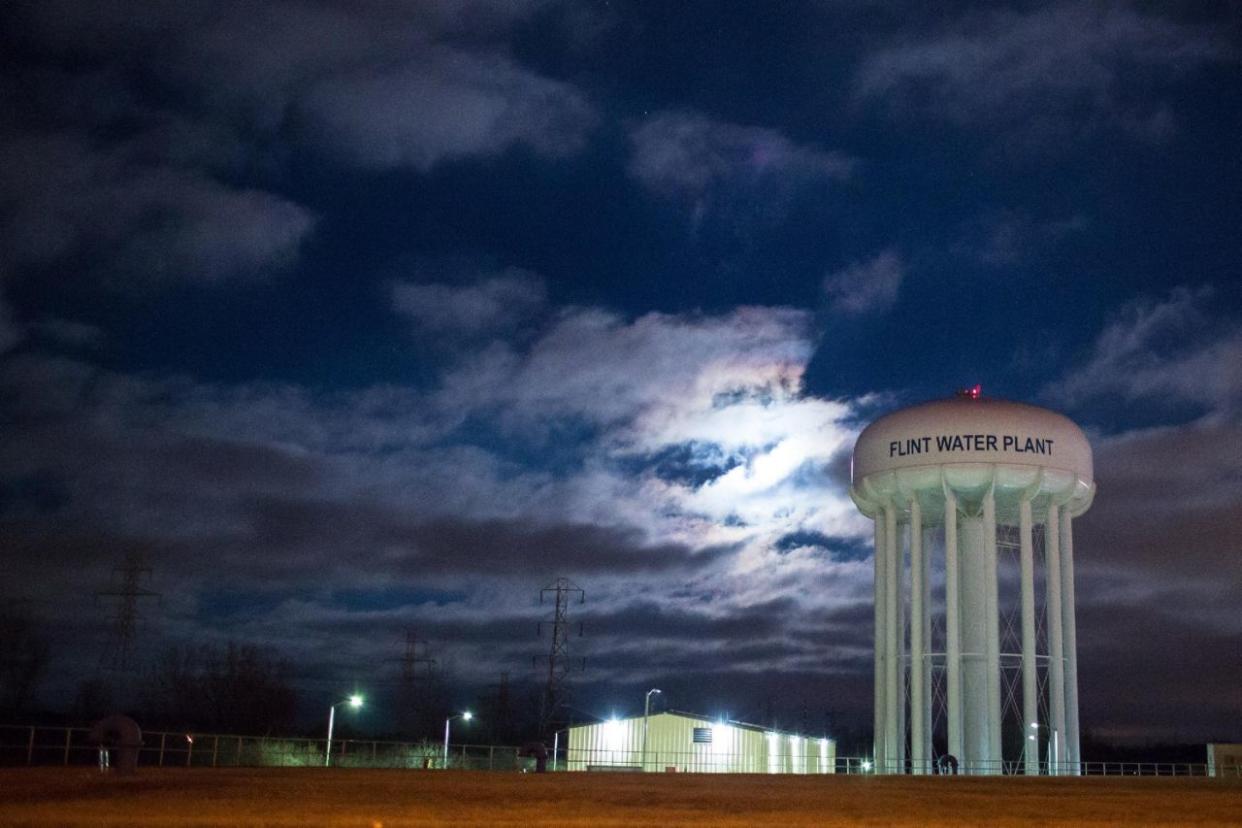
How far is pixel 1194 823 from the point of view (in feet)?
70.2

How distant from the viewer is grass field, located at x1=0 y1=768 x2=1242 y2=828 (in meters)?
19.8

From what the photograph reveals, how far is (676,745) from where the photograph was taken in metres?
71.8

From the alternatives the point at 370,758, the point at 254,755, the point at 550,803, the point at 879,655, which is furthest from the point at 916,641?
the point at 550,803

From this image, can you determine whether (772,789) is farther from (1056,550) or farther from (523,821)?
(1056,550)

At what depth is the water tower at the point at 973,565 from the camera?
2112 inches

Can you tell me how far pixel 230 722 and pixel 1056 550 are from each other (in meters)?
66.3

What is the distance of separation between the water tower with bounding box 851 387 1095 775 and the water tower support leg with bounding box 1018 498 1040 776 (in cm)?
7

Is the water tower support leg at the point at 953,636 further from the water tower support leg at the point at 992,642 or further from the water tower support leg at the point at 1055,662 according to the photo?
the water tower support leg at the point at 1055,662

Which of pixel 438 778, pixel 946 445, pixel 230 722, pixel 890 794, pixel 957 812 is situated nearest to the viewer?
pixel 957 812

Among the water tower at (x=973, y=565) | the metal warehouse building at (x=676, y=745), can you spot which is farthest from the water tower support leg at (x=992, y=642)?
the metal warehouse building at (x=676, y=745)

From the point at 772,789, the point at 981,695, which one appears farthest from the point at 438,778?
the point at 981,695

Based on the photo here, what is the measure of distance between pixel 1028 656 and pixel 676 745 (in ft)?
81.3

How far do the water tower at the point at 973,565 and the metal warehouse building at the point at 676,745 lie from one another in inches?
633

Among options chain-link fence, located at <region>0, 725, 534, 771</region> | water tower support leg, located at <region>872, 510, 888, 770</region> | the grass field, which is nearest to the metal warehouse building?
chain-link fence, located at <region>0, 725, 534, 771</region>
